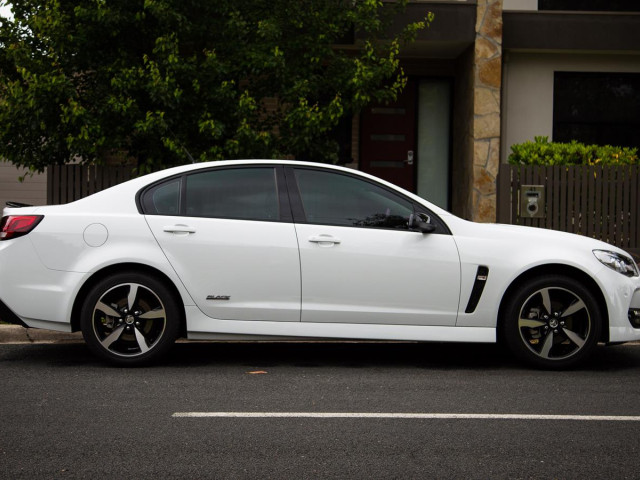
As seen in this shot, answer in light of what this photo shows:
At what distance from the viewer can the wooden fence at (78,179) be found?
11.9m

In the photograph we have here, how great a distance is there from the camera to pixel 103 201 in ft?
21.8

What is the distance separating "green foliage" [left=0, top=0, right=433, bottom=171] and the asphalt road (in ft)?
14.0

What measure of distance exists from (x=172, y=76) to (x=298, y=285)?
5.37 metres

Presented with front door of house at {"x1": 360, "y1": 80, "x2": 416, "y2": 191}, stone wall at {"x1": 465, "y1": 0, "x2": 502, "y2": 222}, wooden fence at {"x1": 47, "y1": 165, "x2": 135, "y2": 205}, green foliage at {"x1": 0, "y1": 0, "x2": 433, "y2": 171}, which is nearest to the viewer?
green foliage at {"x1": 0, "y1": 0, "x2": 433, "y2": 171}

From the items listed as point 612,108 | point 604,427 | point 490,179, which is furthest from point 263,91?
point 604,427

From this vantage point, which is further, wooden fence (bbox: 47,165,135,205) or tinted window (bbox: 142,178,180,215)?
wooden fence (bbox: 47,165,135,205)

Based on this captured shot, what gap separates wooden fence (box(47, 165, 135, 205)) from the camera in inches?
467

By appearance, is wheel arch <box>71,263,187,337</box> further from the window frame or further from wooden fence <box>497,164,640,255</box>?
wooden fence <box>497,164,640,255</box>

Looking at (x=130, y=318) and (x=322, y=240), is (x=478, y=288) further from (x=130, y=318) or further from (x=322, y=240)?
(x=130, y=318)

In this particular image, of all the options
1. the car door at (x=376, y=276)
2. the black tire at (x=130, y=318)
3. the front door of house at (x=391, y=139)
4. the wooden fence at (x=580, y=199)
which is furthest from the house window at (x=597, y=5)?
the black tire at (x=130, y=318)

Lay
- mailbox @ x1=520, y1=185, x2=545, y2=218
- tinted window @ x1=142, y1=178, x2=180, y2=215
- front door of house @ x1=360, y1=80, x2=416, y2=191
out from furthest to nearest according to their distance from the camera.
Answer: front door of house @ x1=360, y1=80, x2=416, y2=191, mailbox @ x1=520, y1=185, x2=545, y2=218, tinted window @ x1=142, y1=178, x2=180, y2=215

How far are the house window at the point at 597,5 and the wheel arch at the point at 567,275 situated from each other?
957 centimetres

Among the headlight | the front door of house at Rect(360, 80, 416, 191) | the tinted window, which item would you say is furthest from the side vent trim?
the front door of house at Rect(360, 80, 416, 191)

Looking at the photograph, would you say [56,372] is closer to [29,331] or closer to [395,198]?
[29,331]
